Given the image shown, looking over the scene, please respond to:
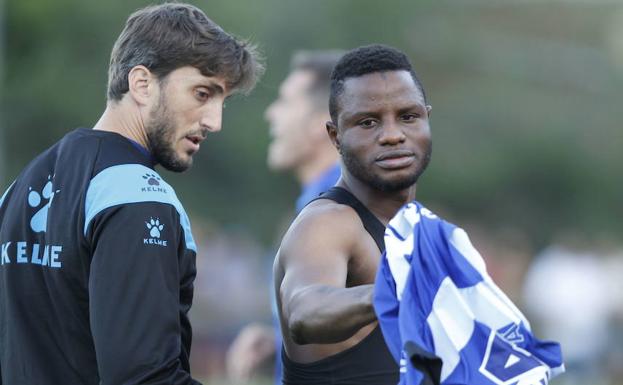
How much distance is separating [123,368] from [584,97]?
44236 millimetres

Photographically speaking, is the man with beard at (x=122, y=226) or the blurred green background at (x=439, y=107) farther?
the blurred green background at (x=439, y=107)

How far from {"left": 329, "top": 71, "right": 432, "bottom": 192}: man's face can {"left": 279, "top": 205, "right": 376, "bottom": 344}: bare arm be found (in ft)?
0.63

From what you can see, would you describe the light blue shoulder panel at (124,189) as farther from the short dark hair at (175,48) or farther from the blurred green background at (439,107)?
the blurred green background at (439,107)

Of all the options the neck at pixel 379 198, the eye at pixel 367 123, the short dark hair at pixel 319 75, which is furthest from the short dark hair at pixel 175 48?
the short dark hair at pixel 319 75

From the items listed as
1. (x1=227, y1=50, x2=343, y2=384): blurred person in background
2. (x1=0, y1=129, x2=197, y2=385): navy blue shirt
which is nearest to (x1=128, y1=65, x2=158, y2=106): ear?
(x1=0, y1=129, x2=197, y2=385): navy blue shirt

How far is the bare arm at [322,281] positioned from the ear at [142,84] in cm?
70

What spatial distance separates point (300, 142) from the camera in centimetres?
716

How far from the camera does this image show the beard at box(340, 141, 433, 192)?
4.62m

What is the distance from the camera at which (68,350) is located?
4.30 m

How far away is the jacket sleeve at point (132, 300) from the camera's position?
4.11 meters

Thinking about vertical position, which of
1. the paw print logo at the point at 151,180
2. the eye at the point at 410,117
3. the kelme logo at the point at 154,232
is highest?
the eye at the point at 410,117

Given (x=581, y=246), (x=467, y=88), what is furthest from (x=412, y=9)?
(x=581, y=246)

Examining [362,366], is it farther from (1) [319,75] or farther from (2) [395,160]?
(1) [319,75]

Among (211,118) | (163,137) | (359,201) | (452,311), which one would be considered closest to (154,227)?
(163,137)
